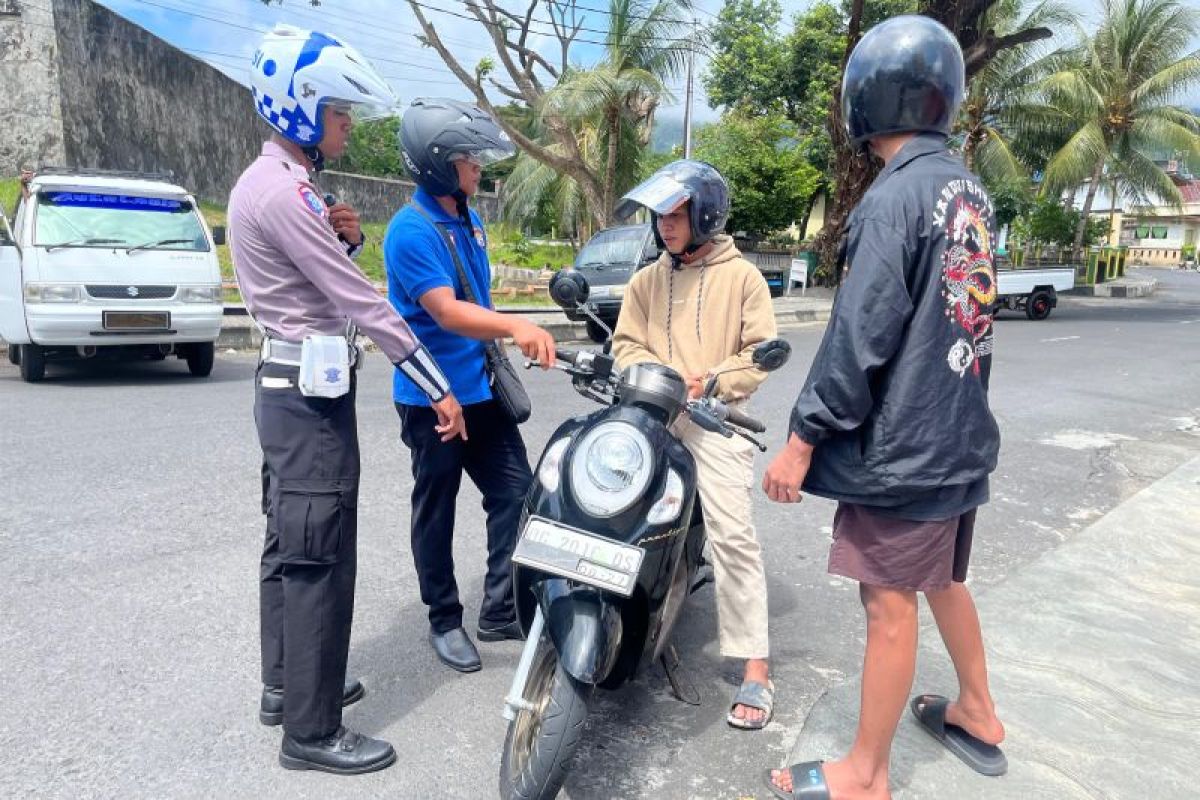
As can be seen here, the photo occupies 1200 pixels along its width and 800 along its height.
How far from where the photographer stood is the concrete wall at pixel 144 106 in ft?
62.1

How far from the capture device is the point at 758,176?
25.1 m

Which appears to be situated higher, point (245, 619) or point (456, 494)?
point (456, 494)

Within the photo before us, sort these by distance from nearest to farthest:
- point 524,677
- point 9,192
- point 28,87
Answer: point 524,677 < point 9,192 < point 28,87

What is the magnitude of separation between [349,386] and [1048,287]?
20005 millimetres

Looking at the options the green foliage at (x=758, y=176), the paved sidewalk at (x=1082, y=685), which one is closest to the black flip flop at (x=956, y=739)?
the paved sidewalk at (x=1082, y=685)

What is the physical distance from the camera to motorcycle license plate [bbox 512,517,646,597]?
7.30 ft

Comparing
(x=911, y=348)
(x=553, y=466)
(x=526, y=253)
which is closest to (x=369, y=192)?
(x=526, y=253)

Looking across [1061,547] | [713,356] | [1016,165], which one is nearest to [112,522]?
[713,356]

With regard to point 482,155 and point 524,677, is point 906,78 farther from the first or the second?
point 524,677

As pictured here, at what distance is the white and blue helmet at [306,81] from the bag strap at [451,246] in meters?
0.55

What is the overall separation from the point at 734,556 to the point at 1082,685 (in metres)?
1.33

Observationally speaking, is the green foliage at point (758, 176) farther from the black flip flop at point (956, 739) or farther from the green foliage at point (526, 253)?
the black flip flop at point (956, 739)

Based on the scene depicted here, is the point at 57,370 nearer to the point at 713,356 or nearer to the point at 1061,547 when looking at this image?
the point at 713,356

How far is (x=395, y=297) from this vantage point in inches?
119
